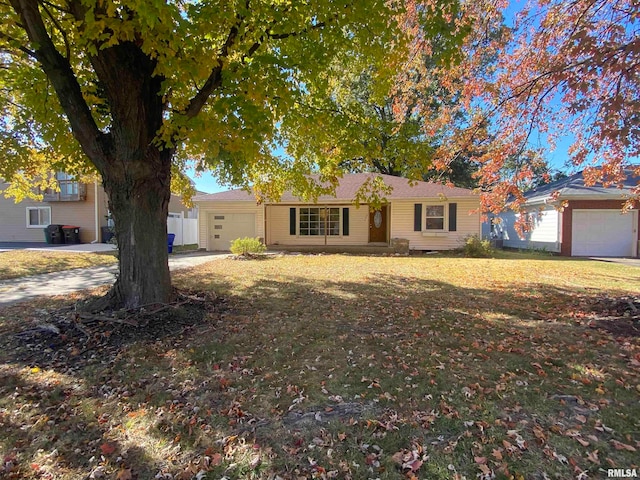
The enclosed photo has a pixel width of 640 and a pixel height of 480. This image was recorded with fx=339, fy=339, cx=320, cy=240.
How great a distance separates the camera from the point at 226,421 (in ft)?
8.68

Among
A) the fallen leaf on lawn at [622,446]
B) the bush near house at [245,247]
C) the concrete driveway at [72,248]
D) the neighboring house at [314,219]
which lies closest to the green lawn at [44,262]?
the concrete driveway at [72,248]

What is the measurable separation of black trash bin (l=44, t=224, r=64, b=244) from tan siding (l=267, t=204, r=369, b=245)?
1222cm

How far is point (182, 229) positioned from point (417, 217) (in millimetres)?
14879

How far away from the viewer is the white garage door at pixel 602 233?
14352 mm

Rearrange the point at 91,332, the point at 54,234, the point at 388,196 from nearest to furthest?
1. the point at 91,332
2. the point at 388,196
3. the point at 54,234

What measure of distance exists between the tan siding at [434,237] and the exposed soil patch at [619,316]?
32.3 ft

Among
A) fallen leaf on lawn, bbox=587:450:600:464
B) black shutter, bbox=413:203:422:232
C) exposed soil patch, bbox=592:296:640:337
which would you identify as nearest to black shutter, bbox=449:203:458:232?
black shutter, bbox=413:203:422:232

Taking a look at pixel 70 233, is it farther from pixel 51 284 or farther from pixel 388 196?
pixel 388 196

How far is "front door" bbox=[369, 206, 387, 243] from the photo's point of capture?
721 inches

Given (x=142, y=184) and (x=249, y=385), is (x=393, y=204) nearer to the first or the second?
(x=142, y=184)

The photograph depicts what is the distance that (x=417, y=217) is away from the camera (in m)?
16.1

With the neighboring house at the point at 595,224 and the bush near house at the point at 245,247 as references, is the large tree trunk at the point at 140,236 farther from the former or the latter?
the neighboring house at the point at 595,224

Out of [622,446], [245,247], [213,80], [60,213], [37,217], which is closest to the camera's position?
[622,446]

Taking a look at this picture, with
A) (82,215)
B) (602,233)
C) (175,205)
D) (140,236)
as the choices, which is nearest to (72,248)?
(82,215)
